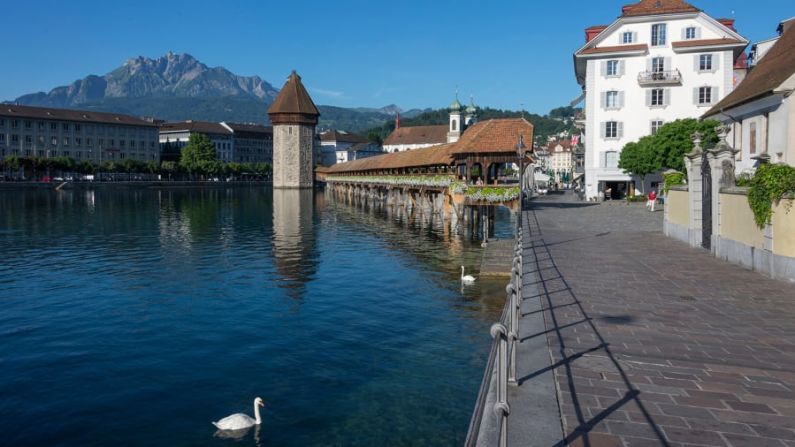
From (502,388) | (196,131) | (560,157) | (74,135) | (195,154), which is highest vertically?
(196,131)

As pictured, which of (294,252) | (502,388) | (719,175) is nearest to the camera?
(502,388)

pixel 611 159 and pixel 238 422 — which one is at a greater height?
pixel 611 159

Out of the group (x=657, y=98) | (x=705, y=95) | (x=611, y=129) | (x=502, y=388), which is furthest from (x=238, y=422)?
(x=705, y=95)

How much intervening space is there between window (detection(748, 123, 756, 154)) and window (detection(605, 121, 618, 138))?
2170 centimetres

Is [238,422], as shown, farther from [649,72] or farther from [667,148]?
[649,72]

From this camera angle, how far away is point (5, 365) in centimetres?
1155

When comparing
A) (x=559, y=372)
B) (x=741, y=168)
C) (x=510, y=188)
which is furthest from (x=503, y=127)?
(x=559, y=372)

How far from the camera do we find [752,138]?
2847 centimetres

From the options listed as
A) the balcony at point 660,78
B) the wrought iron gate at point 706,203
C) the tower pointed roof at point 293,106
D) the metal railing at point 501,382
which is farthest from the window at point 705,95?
the tower pointed roof at point 293,106

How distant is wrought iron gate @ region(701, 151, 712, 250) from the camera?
63.2ft

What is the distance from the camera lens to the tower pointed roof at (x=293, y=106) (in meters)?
111

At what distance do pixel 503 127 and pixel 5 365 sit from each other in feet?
91.6

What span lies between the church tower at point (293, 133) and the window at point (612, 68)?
6984 centimetres

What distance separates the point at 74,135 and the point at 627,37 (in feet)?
341
